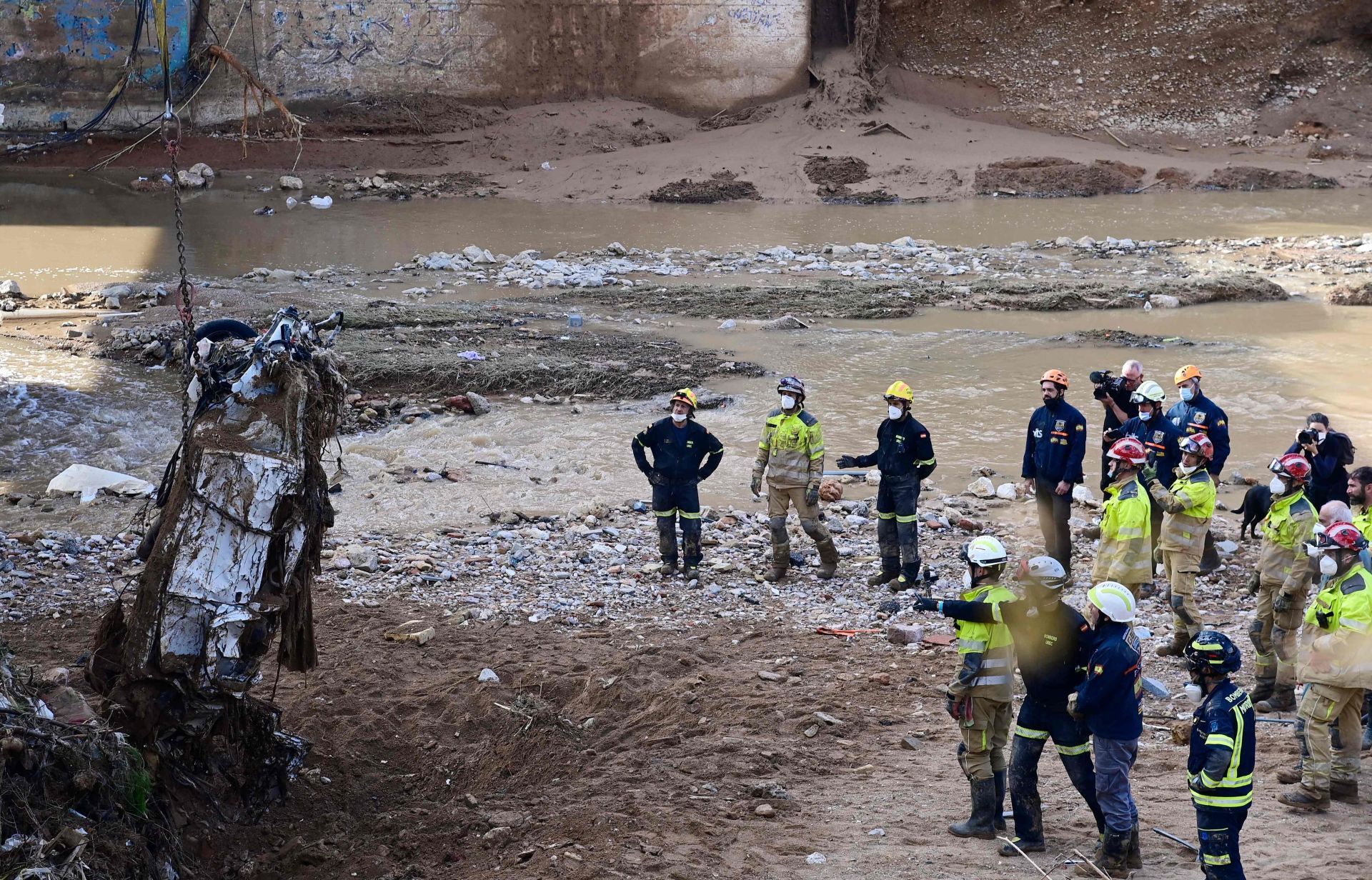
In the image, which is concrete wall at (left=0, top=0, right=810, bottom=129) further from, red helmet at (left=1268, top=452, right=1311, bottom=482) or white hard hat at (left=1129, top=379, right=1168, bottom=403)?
red helmet at (left=1268, top=452, right=1311, bottom=482)

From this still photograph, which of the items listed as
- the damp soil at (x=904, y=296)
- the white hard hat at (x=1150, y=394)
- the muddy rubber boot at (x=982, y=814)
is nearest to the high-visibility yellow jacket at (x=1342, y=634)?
the muddy rubber boot at (x=982, y=814)

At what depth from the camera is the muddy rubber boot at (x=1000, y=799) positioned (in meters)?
5.75

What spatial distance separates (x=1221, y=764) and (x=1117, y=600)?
767 millimetres

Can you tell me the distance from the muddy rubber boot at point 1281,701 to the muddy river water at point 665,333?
184 inches

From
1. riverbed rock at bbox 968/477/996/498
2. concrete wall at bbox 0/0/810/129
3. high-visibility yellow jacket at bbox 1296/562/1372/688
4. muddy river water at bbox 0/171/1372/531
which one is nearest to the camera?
high-visibility yellow jacket at bbox 1296/562/1372/688

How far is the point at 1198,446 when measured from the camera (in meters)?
8.27

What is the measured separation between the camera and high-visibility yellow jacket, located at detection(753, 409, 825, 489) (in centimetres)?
923

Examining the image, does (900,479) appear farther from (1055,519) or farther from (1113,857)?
(1113,857)

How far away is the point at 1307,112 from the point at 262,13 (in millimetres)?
27972

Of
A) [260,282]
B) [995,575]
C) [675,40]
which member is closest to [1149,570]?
[995,575]

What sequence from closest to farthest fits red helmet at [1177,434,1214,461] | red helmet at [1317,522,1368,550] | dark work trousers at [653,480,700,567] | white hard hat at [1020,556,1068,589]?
white hard hat at [1020,556,1068,589] → red helmet at [1317,522,1368,550] → red helmet at [1177,434,1214,461] → dark work trousers at [653,480,700,567]

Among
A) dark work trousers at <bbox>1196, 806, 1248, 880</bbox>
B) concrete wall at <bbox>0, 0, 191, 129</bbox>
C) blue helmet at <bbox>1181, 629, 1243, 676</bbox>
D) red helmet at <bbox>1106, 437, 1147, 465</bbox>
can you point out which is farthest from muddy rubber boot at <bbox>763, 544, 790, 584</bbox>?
concrete wall at <bbox>0, 0, 191, 129</bbox>

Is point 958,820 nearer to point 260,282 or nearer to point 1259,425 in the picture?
point 1259,425

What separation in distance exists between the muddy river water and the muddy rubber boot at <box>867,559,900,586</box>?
230 cm
